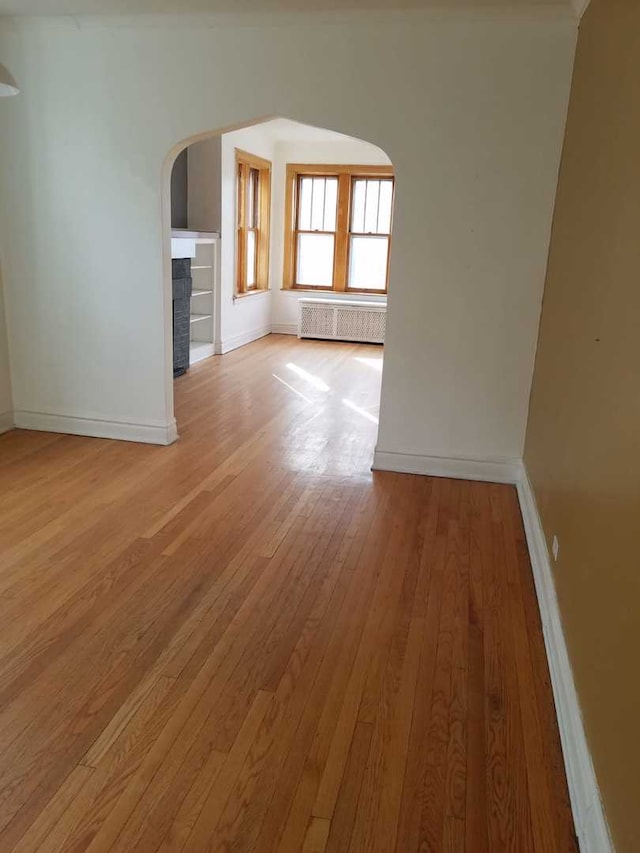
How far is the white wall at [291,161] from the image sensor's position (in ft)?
31.4

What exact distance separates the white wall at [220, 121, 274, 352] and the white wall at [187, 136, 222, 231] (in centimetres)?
9

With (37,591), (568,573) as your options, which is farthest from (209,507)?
(568,573)

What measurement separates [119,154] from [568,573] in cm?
380

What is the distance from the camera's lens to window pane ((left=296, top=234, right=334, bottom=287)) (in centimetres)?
1012

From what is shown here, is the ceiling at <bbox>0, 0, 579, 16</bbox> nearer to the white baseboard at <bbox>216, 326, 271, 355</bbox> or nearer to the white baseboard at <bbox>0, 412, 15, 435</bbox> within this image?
the white baseboard at <bbox>0, 412, 15, 435</bbox>

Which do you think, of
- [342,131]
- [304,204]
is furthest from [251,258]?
[342,131]

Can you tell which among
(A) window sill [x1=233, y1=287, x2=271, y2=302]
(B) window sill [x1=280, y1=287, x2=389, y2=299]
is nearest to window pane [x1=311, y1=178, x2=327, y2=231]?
(B) window sill [x1=280, y1=287, x2=389, y2=299]

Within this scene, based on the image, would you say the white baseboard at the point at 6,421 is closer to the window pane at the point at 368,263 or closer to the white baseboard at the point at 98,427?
the white baseboard at the point at 98,427

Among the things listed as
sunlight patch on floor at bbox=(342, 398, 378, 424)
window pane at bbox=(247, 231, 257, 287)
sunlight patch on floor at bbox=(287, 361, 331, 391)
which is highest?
window pane at bbox=(247, 231, 257, 287)

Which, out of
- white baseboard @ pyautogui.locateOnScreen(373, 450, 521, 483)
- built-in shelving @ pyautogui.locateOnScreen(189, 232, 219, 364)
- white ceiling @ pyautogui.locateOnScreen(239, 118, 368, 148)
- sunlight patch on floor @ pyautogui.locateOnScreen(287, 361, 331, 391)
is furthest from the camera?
white ceiling @ pyautogui.locateOnScreen(239, 118, 368, 148)

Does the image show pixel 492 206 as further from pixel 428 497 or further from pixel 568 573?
pixel 568 573

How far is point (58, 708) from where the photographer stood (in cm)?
227

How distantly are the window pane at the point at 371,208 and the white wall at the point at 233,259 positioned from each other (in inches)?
57.4

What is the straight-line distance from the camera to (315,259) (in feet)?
33.6
